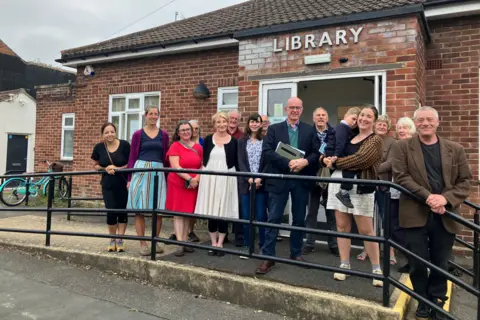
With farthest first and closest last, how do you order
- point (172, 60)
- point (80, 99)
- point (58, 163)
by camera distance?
point (58, 163) < point (80, 99) < point (172, 60)

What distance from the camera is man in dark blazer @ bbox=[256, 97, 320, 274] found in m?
3.62

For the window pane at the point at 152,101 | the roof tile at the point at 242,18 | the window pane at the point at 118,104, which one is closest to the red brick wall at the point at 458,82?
the roof tile at the point at 242,18

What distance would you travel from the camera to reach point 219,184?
4145mm

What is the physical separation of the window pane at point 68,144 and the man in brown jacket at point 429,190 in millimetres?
8800

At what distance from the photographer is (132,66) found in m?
8.14

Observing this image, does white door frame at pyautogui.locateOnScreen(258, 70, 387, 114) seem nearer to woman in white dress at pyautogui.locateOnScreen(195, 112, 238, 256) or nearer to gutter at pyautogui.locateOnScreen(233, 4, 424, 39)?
gutter at pyautogui.locateOnScreen(233, 4, 424, 39)

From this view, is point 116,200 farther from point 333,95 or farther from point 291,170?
point 333,95

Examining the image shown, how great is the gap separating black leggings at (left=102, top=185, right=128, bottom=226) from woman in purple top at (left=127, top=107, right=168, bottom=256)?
210 mm

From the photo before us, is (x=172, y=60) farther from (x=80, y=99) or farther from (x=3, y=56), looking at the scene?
(x=3, y=56)

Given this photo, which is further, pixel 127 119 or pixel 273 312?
pixel 127 119

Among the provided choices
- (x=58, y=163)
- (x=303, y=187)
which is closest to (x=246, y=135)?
(x=303, y=187)

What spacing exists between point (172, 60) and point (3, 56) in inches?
687

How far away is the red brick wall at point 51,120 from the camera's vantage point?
9.68m

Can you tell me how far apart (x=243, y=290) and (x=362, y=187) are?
1.42 metres
